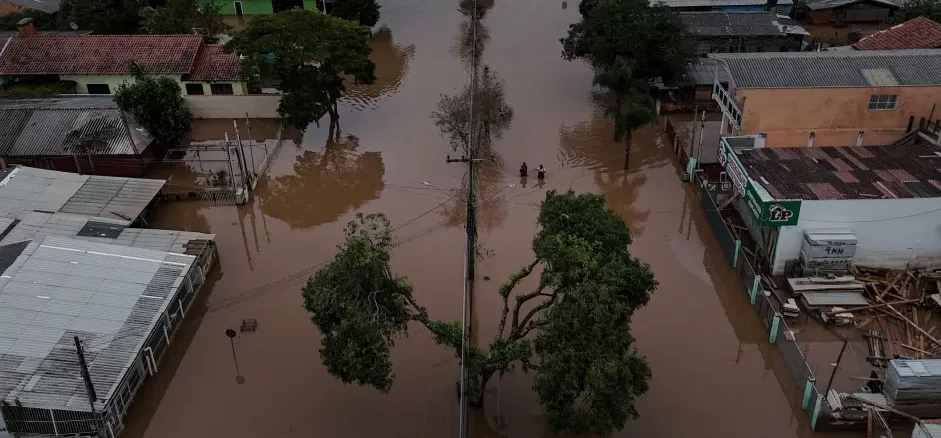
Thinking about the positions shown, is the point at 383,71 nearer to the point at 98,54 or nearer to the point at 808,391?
the point at 98,54

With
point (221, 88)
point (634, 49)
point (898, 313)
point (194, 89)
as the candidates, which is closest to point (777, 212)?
point (898, 313)

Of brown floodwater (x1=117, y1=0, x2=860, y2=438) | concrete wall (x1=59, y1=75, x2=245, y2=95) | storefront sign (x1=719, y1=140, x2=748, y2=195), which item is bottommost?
brown floodwater (x1=117, y1=0, x2=860, y2=438)

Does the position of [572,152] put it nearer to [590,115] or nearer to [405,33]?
[590,115]

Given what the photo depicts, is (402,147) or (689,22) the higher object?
(689,22)

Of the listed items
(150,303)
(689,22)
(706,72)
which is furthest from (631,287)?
(689,22)

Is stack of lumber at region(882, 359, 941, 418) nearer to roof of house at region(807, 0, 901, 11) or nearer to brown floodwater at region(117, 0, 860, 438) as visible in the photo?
brown floodwater at region(117, 0, 860, 438)

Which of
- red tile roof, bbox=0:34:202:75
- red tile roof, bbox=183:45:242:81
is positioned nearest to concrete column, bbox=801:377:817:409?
red tile roof, bbox=183:45:242:81
